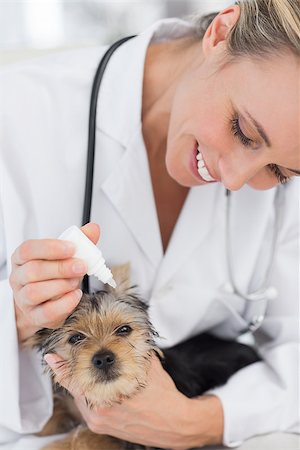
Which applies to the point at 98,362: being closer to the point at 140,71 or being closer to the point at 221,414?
the point at 221,414

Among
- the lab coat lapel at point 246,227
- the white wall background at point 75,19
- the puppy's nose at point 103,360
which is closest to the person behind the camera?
the puppy's nose at point 103,360

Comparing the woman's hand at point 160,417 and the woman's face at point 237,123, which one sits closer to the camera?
the woman's face at point 237,123

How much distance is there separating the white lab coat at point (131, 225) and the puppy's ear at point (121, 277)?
48mm

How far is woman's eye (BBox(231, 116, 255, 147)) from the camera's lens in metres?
0.86

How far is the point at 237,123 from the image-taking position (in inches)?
34.1

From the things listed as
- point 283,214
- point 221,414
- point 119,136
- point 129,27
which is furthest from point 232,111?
point 129,27

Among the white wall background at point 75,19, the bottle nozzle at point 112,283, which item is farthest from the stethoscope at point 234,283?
the white wall background at point 75,19

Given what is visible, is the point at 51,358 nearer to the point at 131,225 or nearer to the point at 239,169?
the point at 131,225

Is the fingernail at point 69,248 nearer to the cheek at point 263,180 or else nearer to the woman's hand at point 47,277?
the woman's hand at point 47,277

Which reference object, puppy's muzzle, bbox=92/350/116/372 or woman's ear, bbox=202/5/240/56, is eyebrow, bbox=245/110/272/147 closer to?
woman's ear, bbox=202/5/240/56

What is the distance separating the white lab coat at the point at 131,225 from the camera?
3.11 feet

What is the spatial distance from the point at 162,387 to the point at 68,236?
1.23 ft

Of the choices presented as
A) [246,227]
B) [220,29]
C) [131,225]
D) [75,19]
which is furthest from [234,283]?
[75,19]

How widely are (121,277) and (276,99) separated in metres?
0.35
